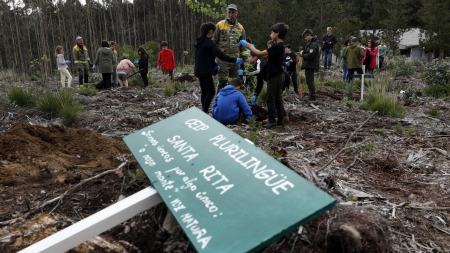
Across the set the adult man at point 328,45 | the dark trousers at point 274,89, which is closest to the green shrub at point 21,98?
the dark trousers at point 274,89

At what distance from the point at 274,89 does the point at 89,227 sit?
5038 mm

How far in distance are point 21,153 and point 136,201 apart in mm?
3352

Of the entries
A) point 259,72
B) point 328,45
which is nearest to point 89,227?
point 259,72

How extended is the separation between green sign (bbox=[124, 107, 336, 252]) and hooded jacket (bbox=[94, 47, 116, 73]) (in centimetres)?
993

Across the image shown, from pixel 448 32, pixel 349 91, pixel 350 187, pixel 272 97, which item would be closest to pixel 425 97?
pixel 349 91

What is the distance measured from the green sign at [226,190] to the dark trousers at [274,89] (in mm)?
4112

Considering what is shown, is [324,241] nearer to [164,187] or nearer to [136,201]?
[164,187]

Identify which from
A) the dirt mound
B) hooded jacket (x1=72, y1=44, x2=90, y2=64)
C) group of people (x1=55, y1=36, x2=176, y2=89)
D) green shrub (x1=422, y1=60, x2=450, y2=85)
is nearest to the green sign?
the dirt mound

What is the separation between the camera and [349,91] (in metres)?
10.0

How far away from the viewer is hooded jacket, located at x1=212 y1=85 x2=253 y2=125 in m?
5.98

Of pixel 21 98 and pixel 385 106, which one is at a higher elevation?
pixel 21 98

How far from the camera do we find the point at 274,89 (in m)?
6.47

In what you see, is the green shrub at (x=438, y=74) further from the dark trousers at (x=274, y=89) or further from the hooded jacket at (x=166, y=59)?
the hooded jacket at (x=166, y=59)

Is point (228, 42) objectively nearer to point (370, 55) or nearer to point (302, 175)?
point (302, 175)
